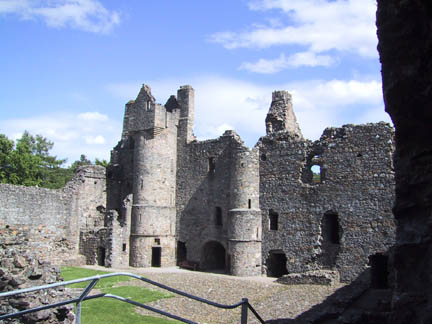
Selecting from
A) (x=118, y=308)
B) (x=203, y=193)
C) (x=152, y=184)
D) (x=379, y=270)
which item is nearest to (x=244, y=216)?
(x=203, y=193)

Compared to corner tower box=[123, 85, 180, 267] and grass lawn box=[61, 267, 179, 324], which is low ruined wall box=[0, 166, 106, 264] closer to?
corner tower box=[123, 85, 180, 267]

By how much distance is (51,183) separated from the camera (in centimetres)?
4875

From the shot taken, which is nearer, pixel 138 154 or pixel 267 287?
pixel 267 287

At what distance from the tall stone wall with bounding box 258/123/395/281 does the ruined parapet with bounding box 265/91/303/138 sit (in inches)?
57.2

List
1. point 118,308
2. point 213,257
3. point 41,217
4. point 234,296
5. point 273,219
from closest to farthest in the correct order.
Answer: point 118,308 → point 234,296 → point 273,219 → point 41,217 → point 213,257

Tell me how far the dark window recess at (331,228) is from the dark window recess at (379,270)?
1982 mm

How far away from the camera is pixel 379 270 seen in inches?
806

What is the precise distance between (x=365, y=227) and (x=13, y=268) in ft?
49.4

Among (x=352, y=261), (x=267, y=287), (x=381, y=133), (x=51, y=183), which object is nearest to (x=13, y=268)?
(x=267, y=287)

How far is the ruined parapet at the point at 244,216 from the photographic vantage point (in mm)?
23188

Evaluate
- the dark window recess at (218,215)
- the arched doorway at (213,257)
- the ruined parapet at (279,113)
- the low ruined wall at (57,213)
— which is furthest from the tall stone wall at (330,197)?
the low ruined wall at (57,213)

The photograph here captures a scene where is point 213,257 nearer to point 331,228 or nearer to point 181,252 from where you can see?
point 181,252

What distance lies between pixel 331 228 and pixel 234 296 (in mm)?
7023

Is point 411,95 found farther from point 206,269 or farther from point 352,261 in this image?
point 206,269
